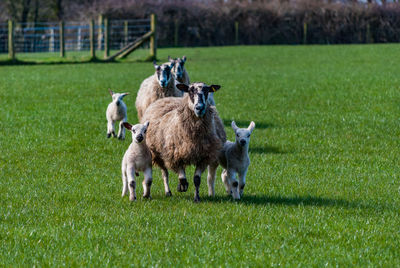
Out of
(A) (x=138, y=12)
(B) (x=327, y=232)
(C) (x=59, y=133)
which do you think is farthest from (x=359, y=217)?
(A) (x=138, y=12)

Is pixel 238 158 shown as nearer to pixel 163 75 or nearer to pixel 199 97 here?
pixel 199 97

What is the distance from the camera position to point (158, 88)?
11.5 metres

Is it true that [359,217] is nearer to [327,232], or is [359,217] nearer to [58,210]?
[327,232]

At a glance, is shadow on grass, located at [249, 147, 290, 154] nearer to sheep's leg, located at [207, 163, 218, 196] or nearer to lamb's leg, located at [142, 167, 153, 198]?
sheep's leg, located at [207, 163, 218, 196]

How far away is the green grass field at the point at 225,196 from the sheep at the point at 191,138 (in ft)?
1.36

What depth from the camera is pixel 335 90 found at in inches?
757

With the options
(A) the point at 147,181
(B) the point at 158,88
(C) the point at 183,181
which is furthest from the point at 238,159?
(B) the point at 158,88

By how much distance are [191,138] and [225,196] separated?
0.92m

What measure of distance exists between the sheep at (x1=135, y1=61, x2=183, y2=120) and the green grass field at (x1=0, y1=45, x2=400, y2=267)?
87 centimetres

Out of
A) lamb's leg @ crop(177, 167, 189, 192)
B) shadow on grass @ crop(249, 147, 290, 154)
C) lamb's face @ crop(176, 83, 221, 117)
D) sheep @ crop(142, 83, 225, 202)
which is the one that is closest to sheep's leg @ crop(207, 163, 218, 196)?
sheep @ crop(142, 83, 225, 202)

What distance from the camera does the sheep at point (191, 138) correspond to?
24.5 ft

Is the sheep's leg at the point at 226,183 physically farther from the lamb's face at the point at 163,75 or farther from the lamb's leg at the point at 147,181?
the lamb's face at the point at 163,75

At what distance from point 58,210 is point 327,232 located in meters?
2.90

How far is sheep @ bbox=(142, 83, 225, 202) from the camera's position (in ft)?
24.5
